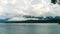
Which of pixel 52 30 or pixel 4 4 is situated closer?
pixel 4 4

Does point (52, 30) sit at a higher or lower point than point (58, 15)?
lower

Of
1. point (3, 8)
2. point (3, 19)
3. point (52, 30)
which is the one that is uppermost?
point (3, 8)

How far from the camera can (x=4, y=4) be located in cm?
349

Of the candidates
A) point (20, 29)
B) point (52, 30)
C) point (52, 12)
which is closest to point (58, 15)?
point (52, 12)

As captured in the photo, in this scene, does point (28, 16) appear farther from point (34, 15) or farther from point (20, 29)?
point (20, 29)

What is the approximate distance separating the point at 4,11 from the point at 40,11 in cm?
73

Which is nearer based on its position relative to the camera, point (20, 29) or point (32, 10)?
point (32, 10)

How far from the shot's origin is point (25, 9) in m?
3.53

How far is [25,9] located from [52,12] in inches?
21.6

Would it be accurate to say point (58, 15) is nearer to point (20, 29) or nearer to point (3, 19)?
point (3, 19)

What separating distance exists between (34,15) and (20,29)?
1.86 meters

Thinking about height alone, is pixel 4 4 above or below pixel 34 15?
above

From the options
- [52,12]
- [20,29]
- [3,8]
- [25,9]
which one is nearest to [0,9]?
[3,8]

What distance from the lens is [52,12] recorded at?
3547 millimetres
